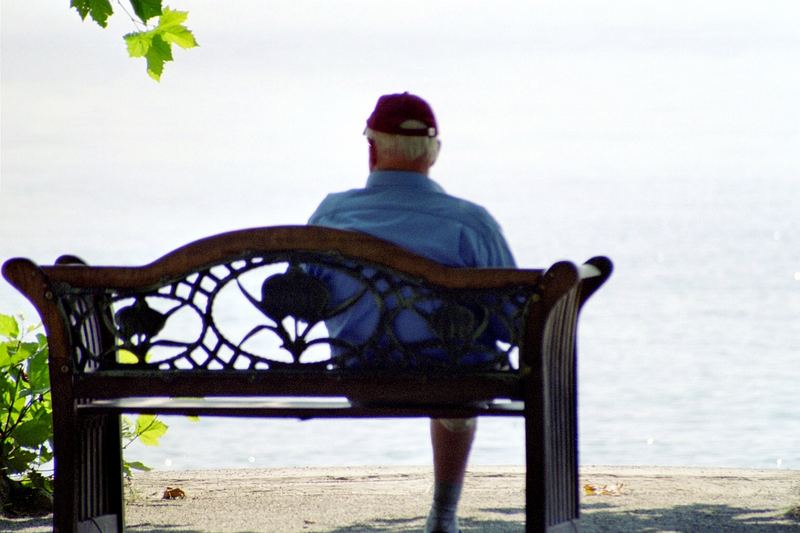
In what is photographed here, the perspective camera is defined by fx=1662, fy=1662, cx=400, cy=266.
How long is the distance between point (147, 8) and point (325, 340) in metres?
1.44

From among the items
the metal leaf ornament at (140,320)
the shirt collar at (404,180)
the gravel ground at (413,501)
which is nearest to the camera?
the metal leaf ornament at (140,320)

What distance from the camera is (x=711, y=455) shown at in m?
9.50

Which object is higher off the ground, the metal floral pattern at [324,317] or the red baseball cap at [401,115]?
the red baseball cap at [401,115]

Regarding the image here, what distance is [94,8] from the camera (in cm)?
480

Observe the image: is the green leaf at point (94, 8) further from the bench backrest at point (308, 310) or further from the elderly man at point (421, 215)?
the bench backrest at point (308, 310)

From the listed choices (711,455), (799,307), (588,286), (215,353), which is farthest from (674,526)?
(799,307)

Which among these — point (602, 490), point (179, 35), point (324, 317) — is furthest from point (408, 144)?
point (602, 490)

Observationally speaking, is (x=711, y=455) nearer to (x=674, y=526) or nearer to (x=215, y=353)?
(x=674, y=526)

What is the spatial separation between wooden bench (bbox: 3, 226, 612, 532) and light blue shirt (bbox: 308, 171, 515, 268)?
0.65ft

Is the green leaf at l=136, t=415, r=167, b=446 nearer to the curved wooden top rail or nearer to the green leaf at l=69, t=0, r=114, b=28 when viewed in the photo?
the green leaf at l=69, t=0, r=114, b=28

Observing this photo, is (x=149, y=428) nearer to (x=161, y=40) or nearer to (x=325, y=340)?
(x=161, y=40)

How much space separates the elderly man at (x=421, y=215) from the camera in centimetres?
403

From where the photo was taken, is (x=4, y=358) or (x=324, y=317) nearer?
(x=324, y=317)

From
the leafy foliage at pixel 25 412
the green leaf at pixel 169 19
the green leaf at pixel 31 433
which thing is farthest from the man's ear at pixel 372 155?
the green leaf at pixel 31 433
